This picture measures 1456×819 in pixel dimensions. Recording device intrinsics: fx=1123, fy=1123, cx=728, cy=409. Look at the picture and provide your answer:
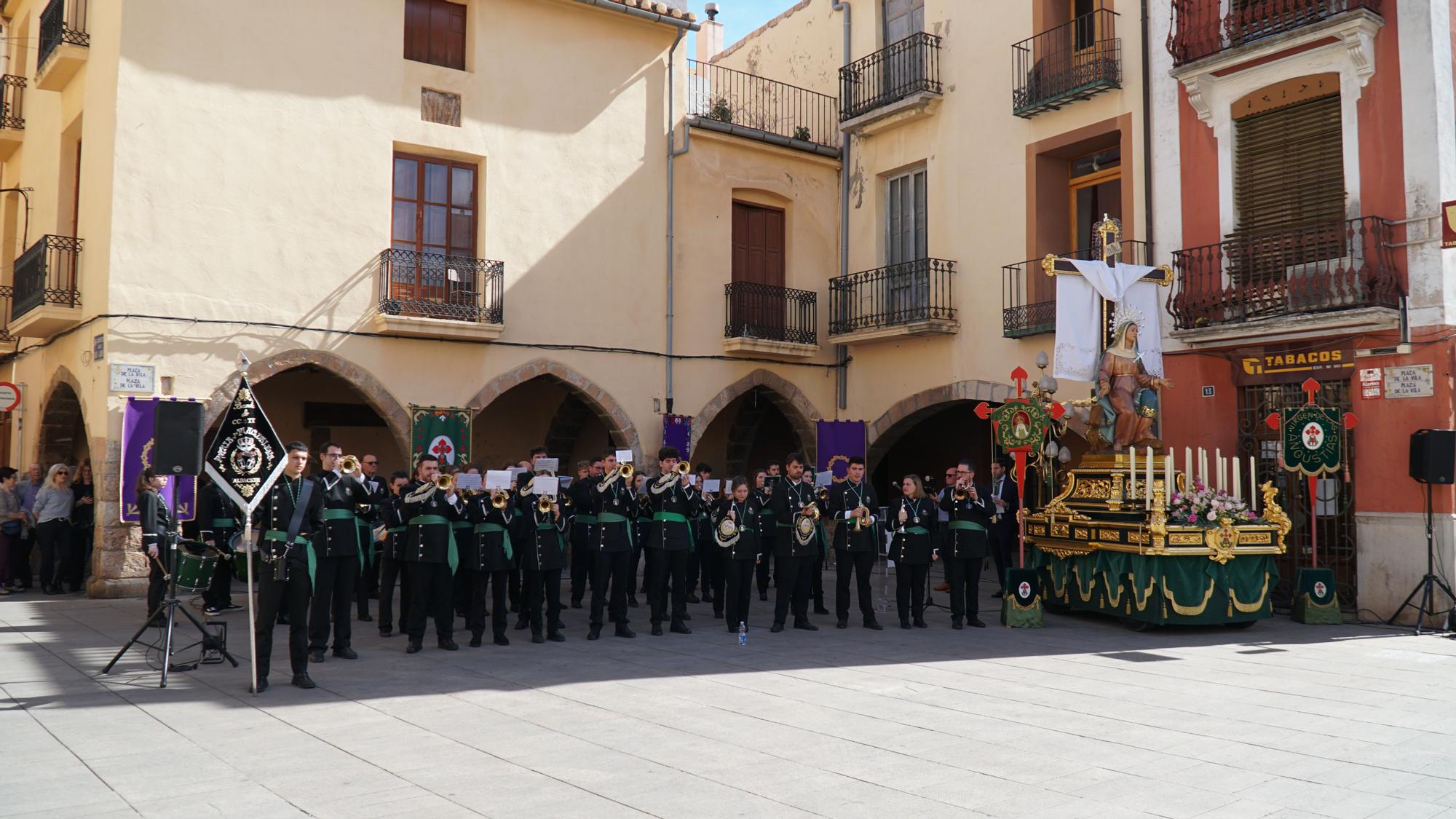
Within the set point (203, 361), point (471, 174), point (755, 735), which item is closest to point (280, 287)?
point (203, 361)

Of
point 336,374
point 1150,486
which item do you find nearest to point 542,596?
point 1150,486

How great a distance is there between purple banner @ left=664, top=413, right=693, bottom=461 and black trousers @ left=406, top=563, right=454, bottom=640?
25.4ft

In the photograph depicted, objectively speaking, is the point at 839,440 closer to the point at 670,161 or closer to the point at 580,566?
the point at 670,161

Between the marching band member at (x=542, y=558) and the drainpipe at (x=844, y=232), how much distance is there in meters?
9.49

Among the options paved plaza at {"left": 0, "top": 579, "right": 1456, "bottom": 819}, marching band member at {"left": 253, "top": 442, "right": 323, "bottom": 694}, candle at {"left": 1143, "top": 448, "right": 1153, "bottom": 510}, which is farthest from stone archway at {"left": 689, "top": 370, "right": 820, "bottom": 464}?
marching band member at {"left": 253, "top": 442, "right": 323, "bottom": 694}

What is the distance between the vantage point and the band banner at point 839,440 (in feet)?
61.8

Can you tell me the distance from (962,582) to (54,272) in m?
12.8

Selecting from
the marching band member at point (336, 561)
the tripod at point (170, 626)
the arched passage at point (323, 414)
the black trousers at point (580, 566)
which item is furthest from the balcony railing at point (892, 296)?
the tripod at point (170, 626)

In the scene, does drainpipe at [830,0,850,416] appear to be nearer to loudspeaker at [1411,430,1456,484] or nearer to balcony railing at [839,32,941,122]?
balcony railing at [839,32,941,122]

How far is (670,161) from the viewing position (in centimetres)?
1809

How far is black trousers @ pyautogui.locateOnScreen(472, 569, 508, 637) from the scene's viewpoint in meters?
10.3

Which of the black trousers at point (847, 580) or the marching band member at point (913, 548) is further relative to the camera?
the marching band member at point (913, 548)

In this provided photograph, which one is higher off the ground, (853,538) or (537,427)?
(537,427)

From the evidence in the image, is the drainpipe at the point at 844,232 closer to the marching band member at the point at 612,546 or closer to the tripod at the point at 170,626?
the marching band member at the point at 612,546
